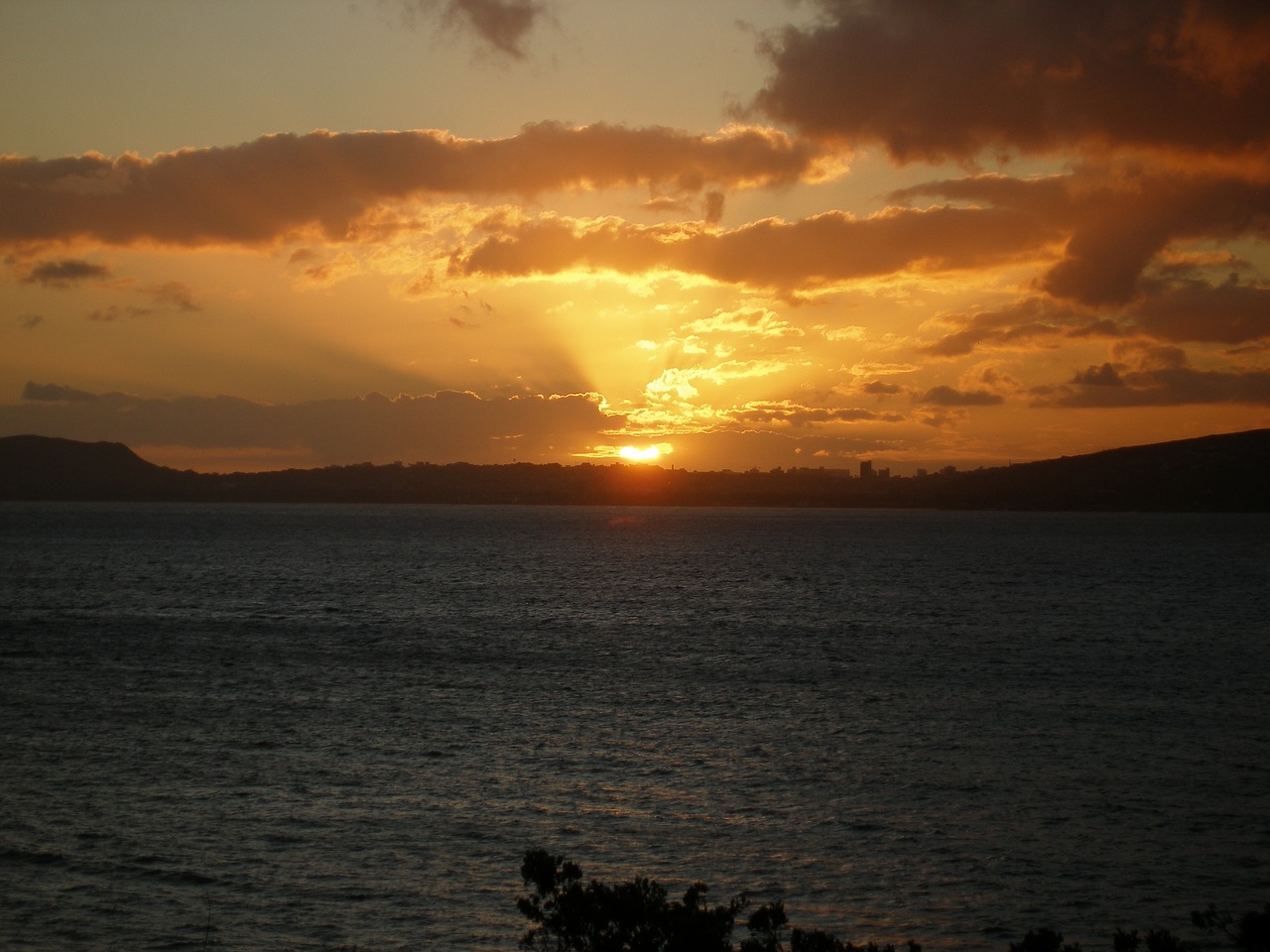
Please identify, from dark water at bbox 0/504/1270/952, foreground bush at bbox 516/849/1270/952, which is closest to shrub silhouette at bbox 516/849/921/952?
foreground bush at bbox 516/849/1270/952

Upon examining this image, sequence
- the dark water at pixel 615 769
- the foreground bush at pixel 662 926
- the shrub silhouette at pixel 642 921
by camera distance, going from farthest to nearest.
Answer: the dark water at pixel 615 769 < the shrub silhouette at pixel 642 921 < the foreground bush at pixel 662 926

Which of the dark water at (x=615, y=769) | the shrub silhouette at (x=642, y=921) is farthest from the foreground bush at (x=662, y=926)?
the dark water at (x=615, y=769)

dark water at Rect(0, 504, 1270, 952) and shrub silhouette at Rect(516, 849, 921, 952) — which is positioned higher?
shrub silhouette at Rect(516, 849, 921, 952)

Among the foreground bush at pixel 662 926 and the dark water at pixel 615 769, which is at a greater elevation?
the foreground bush at pixel 662 926

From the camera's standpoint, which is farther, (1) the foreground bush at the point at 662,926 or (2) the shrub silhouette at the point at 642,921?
(2) the shrub silhouette at the point at 642,921

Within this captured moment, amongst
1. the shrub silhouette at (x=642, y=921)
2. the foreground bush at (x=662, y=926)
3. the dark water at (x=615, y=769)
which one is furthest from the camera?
the dark water at (x=615, y=769)

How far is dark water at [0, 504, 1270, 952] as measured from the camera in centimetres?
1941

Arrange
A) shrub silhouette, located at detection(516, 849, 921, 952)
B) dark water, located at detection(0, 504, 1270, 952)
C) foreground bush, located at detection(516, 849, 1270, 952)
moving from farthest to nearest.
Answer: dark water, located at detection(0, 504, 1270, 952) < shrub silhouette, located at detection(516, 849, 921, 952) < foreground bush, located at detection(516, 849, 1270, 952)

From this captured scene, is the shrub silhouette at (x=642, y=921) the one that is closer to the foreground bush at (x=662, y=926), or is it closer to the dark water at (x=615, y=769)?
the foreground bush at (x=662, y=926)

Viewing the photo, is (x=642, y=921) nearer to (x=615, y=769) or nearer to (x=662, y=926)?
(x=662, y=926)

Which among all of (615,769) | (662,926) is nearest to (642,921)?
(662,926)

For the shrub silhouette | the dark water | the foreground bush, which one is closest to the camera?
the foreground bush

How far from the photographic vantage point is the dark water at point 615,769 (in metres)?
19.4

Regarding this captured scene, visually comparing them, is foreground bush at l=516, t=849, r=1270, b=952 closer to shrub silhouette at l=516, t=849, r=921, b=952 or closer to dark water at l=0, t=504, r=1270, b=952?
shrub silhouette at l=516, t=849, r=921, b=952
